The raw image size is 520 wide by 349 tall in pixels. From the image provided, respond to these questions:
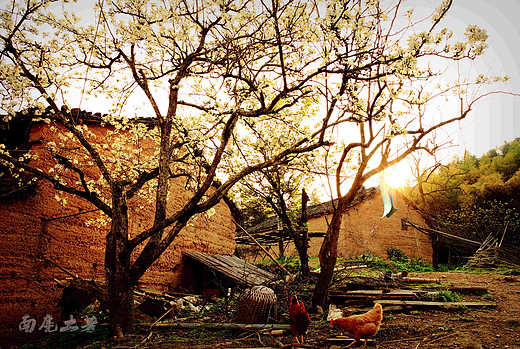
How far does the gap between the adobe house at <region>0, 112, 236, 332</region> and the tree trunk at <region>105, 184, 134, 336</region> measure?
4.72 ft

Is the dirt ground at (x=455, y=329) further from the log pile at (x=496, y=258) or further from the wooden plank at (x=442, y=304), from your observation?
the log pile at (x=496, y=258)

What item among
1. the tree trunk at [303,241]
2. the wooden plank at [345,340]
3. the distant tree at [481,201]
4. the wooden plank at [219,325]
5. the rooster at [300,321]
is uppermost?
the distant tree at [481,201]

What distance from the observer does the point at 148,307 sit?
6.68 metres

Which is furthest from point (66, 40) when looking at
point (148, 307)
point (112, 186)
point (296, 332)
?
point (296, 332)

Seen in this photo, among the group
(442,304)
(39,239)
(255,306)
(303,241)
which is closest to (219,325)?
(255,306)

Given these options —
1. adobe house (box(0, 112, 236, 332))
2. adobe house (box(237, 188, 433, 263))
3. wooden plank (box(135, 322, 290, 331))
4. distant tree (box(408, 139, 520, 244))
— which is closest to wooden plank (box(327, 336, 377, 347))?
Answer: wooden plank (box(135, 322, 290, 331))

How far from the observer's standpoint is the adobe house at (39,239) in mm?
6242

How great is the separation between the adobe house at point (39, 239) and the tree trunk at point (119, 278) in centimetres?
144

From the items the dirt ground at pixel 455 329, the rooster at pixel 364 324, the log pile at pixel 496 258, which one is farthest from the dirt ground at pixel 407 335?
the log pile at pixel 496 258

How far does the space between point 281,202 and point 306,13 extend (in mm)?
6752

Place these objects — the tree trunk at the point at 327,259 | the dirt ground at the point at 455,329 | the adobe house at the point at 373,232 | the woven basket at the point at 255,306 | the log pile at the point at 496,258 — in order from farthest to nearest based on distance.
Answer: the adobe house at the point at 373,232, the log pile at the point at 496,258, the tree trunk at the point at 327,259, the woven basket at the point at 255,306, the dirt ground at the point at 455,329

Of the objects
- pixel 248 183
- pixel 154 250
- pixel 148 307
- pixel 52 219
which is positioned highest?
pixel 248 183

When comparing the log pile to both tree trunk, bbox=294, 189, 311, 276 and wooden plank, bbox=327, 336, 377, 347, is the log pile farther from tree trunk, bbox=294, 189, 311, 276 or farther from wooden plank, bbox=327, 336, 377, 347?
wooden plank, bbox=327, 336, 377, 347

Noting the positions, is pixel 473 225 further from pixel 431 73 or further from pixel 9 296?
pixel 9 296
